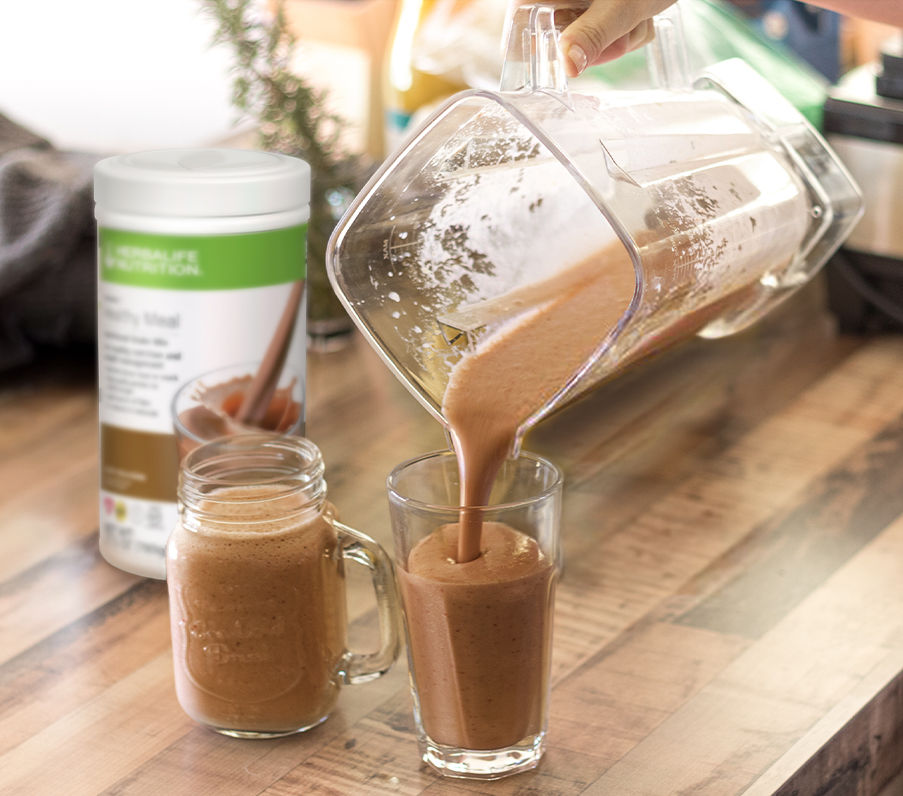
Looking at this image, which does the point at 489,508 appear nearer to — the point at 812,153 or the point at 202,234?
the point at 202,234

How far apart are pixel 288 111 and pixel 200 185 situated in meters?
0.38

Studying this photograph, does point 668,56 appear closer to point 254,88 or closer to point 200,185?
point 200,185

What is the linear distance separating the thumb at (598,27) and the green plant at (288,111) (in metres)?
0.41

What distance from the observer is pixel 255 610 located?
571 mm

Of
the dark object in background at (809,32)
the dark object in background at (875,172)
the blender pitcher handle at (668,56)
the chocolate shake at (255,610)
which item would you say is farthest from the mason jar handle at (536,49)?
the dark object in background at (809,32)

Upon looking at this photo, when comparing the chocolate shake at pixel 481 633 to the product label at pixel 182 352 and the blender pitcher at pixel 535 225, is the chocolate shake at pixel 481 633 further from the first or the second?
the product label at pixel 182 352

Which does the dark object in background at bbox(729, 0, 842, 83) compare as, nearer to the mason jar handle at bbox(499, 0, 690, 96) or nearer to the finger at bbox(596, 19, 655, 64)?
the finger at bbox(596, 19, 655, 64)

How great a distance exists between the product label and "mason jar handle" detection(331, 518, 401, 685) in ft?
0.42

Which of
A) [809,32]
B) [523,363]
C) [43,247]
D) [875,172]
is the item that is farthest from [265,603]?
[809,32]

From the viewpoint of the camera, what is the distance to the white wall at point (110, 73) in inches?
63.2

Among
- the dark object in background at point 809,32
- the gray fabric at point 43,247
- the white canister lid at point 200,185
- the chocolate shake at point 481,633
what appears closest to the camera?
the chocolate shake at point 481,633

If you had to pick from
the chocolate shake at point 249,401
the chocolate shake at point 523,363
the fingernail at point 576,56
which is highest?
the fingernail at point 576,56

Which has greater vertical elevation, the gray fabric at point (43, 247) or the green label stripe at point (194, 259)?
the green label stripe at point (194, 259)

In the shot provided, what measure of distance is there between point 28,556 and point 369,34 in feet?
2.58
